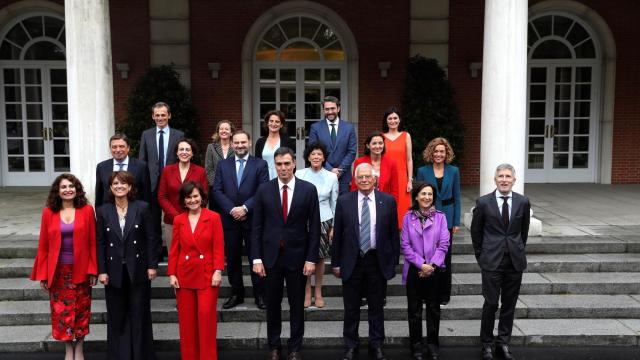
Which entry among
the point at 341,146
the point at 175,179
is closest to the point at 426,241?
the point at 341,146

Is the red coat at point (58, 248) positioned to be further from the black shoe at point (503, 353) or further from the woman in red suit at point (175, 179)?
the black shoe at point (503, 353)

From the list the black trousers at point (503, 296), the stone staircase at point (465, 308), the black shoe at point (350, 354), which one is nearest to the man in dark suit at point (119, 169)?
the stone staircase at point (465, 308)

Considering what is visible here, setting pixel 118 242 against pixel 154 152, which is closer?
pixel 118 242

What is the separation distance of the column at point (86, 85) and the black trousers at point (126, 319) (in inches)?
129

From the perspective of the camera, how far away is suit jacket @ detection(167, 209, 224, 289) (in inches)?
184

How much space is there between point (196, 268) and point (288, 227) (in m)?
0.82

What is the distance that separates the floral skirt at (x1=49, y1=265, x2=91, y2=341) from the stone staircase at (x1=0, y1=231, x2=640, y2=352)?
0.77 m

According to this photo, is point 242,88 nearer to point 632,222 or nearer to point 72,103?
point 72,103

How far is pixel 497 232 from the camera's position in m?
5.05

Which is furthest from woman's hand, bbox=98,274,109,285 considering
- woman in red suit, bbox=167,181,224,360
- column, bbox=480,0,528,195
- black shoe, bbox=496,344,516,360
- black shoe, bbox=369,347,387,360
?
column, bbox=480,0,528,195

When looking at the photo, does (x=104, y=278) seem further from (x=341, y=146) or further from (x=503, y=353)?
(x=503, y=353)

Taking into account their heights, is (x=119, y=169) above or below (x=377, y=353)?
above

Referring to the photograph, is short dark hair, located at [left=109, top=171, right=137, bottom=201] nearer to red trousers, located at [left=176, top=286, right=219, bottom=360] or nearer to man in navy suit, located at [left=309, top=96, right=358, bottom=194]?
red trousers, located at [left=176, top=286, right=219, bottom=360]

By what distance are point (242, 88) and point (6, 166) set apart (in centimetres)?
548
